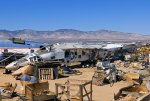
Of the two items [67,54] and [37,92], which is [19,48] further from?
[37,92]

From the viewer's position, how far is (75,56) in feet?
155

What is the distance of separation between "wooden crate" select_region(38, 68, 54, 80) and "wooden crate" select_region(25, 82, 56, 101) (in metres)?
12.3

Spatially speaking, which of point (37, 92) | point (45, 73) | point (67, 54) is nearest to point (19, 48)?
point (67, 54)

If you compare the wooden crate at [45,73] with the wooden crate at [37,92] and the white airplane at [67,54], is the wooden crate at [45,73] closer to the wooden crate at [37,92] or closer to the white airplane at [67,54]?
the white airplane at [67,54]

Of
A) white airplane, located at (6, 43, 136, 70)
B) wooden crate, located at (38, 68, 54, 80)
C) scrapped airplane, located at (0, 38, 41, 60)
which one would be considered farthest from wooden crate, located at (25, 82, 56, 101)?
scrapped airplane, located at (0, 38, 41, 60)

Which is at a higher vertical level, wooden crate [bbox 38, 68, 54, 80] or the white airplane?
the white airplane

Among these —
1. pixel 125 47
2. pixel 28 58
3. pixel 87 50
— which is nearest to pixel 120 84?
pixel 28 58

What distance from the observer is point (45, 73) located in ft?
115

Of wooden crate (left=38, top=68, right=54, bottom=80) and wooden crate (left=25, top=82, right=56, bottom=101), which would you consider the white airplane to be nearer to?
wooden crate (left=38, top=68, right=54, bottom=80)

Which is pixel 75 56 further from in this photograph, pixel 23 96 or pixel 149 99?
pixel 149 99

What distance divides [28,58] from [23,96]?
58.4 feet

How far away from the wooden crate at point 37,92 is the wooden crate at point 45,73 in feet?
40.3

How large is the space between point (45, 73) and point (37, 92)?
13.4 metres

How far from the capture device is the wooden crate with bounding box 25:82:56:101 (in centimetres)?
2101
